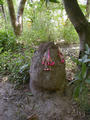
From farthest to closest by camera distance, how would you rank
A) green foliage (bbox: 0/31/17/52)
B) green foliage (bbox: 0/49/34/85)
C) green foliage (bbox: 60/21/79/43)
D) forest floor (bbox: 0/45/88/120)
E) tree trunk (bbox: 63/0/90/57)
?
1. green foliage (bbox: 60/21/79/43)
2. green foliage (bbox: 0/31/17/52)
3. green foliage (bbox: 0/49/34/85)
4. tree trunk (bbox: 63/0/90/57)
5. forest floor (bbox: 0/45/88/120)

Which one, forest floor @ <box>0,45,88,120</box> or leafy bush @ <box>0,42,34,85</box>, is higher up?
leafy bush @ <box>0,42,34,85</box>

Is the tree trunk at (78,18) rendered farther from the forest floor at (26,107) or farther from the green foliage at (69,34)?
the green foliage at (69,34)

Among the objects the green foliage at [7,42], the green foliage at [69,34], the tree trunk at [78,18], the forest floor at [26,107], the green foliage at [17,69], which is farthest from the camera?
the green foliage at [69,34]

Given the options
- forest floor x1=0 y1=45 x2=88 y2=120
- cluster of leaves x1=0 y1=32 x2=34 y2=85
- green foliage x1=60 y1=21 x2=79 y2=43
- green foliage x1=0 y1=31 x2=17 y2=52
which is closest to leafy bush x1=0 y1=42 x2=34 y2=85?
cluster of leaves x1=0 y1=32 x2=34 y2=85

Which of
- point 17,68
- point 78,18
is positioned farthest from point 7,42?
point 78,18

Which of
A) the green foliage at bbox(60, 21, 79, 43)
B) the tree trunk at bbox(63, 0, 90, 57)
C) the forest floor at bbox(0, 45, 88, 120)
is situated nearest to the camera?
the forest floor at bbox(0, 45, 88, 120)

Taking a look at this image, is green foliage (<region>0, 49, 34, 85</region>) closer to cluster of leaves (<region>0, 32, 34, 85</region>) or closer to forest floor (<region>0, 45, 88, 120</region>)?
cluster of leaves (<region>0, 32, 34, 85</region>)

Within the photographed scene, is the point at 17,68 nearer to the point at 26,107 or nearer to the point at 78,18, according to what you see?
the point at 26,107

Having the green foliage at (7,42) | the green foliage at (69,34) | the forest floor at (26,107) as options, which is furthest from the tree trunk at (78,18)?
the green foliage at (7,42)

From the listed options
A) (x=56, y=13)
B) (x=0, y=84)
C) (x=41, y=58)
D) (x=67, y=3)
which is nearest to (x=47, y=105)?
(x=41, y=58)

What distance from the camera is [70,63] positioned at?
2.72m

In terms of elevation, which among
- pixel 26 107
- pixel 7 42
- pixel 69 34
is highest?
pixel 69 34

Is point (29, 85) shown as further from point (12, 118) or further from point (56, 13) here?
point (56, 13)

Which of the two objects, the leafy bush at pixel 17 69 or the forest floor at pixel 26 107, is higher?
the leafy bush at pixel 17 69
